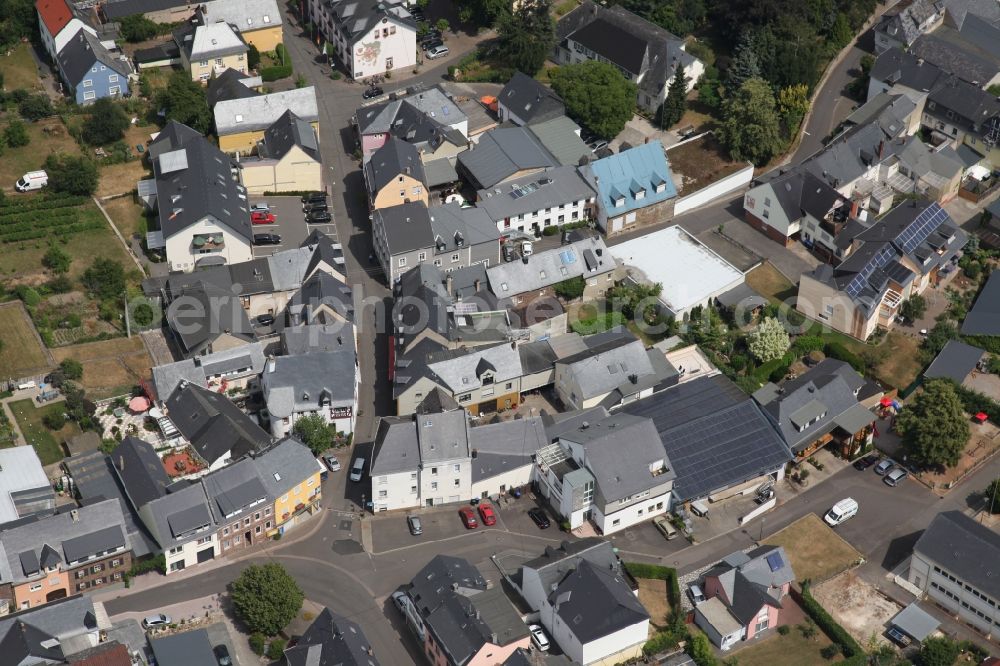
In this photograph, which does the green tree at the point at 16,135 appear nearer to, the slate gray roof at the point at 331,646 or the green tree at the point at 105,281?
the green tree at the point at 105,281

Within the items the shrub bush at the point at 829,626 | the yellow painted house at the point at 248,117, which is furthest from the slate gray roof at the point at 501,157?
the shrub bush at the point at 829,626

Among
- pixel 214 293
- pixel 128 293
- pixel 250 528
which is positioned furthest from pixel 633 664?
pixel 128 293

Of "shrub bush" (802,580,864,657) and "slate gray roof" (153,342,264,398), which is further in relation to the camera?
"slate gray roof" (153,342,264,398)

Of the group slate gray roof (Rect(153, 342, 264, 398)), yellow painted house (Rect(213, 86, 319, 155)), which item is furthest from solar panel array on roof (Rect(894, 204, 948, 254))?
yellow painted house (Rect(213, 86, 319, 155))

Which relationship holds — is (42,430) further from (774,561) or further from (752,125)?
(752,125)

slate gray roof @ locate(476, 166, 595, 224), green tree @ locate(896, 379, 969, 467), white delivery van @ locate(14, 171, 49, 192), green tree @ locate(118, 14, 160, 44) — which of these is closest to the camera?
green tree @ locate(896, 379, 969, 467)

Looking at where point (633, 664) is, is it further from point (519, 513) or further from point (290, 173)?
point (290, 173)

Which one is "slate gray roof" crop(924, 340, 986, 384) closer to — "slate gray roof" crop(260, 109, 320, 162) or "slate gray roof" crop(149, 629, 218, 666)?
"slate gray roof" crop(260, 109, 320, 162)
